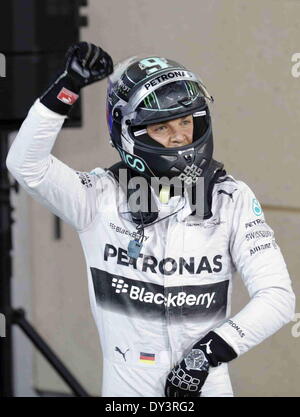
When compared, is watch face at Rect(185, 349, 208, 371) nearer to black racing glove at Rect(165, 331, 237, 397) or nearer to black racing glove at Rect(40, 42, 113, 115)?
black racing glove at Rect(165, 331, 237, 397)

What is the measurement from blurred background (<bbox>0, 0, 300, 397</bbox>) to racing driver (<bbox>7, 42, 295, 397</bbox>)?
0.94 m

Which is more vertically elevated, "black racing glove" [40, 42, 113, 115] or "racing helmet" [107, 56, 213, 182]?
"black racing glove" [40, 42, 113, 115]

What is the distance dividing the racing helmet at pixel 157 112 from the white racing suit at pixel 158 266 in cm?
10

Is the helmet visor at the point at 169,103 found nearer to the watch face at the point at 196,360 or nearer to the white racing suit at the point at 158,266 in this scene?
the white racing suit at the point at 158,266

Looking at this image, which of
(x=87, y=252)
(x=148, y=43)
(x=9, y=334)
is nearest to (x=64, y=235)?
(x=9, y=334)

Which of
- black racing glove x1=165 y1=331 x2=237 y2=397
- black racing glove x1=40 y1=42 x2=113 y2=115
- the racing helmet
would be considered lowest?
black racing glove x1=165 y1=331 x2=237 y2=397

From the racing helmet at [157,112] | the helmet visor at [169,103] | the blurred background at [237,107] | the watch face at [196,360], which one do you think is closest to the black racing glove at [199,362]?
the watch face at [196,360]

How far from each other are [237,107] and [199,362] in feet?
4.54

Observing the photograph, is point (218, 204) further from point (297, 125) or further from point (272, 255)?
point (297, 125)

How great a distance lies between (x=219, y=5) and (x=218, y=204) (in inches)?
48.6

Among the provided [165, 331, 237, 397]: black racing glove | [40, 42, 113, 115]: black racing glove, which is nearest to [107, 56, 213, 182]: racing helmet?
[40, 42, 113, 115]: black racing glove

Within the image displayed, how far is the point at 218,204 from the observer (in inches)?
84.6

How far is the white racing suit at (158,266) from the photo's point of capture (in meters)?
2.10

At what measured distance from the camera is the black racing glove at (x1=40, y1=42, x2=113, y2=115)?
193cm
